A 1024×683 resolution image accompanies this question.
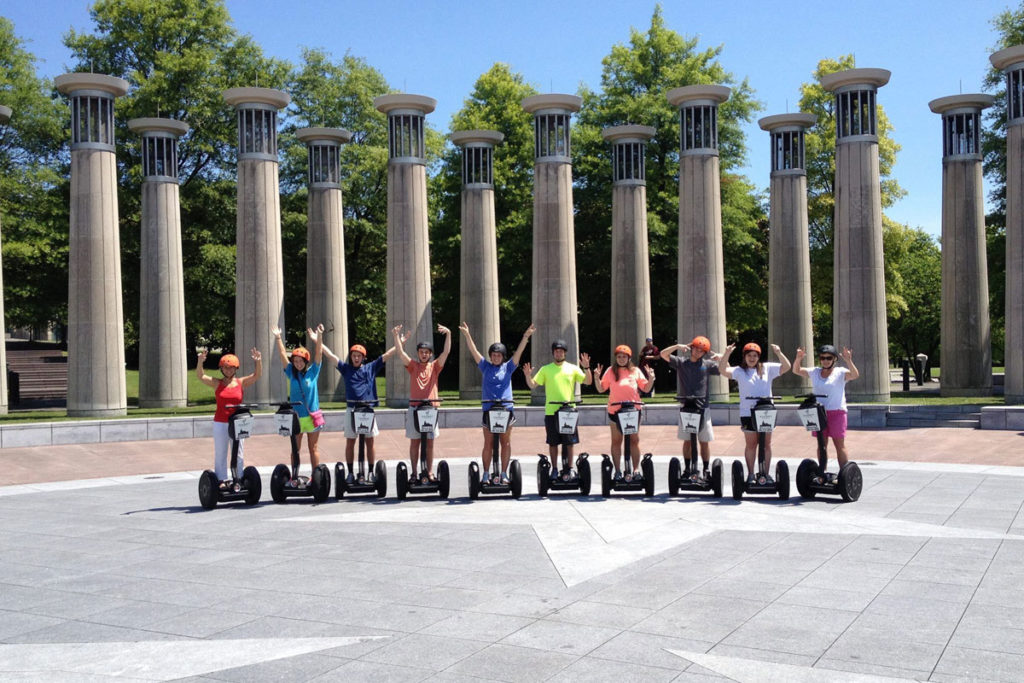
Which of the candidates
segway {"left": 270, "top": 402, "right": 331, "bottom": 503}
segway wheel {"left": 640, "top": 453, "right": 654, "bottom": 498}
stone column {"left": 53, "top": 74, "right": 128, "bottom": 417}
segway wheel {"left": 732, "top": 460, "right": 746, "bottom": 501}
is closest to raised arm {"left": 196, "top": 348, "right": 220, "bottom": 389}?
segway {"left": 270, "top": 402, "right": 331, "bottom": 503}

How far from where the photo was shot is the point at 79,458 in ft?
70.6

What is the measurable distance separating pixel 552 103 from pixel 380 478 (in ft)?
62.8

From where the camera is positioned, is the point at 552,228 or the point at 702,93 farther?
the point at 552,228

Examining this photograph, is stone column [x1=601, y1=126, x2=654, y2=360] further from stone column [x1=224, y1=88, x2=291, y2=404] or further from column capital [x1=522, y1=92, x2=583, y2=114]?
stone column [x1=224, y1=88, x2=291, y2=404]

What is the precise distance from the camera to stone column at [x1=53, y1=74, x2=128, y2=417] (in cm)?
2675

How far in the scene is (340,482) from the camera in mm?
14445

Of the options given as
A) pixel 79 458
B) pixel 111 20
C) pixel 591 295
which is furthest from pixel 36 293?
pixel 591 295

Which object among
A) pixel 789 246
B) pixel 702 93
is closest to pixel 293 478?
pixel 702 93

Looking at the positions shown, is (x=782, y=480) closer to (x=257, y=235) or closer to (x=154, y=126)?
(x=257, y=235)

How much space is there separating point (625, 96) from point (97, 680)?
3890 centimetres

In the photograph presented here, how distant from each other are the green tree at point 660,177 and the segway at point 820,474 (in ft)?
90.2

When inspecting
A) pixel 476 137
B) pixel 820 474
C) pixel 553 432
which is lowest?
pixel 820 474

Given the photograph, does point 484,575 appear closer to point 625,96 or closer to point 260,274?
point 260,274

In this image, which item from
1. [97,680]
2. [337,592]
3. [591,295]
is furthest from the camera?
[591,295]
